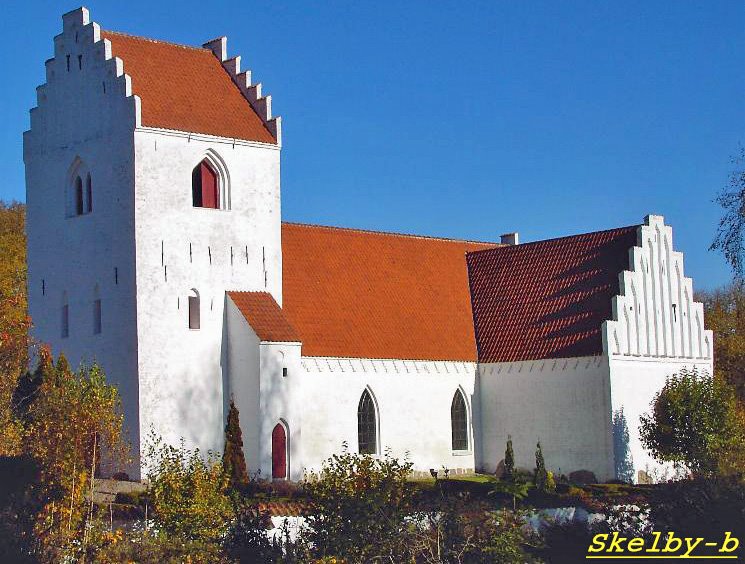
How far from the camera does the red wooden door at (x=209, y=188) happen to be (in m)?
40.4

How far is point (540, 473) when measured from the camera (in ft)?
129

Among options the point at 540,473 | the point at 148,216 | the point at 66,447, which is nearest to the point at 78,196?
the point at 148,216

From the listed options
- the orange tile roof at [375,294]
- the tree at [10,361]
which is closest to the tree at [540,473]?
the orange tile roof at [375,294]

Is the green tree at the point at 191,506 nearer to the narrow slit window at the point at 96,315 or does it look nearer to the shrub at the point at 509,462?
the narrow slit window at the point at 96,315

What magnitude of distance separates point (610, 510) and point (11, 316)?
63.8 feet

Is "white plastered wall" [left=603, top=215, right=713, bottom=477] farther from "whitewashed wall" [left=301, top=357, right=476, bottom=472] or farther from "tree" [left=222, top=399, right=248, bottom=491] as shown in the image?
"tree" [left=222, top=399, right=248, bottom=491]

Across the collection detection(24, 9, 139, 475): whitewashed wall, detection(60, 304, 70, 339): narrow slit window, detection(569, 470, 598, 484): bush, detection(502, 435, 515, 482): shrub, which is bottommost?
detection(569, 470, 598, 484): bush

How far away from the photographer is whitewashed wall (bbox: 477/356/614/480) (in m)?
41.9

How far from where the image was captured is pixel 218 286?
132 ft

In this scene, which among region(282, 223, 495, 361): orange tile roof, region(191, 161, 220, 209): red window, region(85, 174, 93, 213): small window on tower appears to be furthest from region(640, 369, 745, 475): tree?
region(85, 174, 93, 213): small window on tower

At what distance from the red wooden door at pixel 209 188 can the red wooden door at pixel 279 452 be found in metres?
7.05

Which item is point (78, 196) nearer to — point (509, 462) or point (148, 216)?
point (148, 216)

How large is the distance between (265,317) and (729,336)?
3032 centimetres

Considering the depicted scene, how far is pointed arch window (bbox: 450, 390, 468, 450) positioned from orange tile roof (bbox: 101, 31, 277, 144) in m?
10.7
